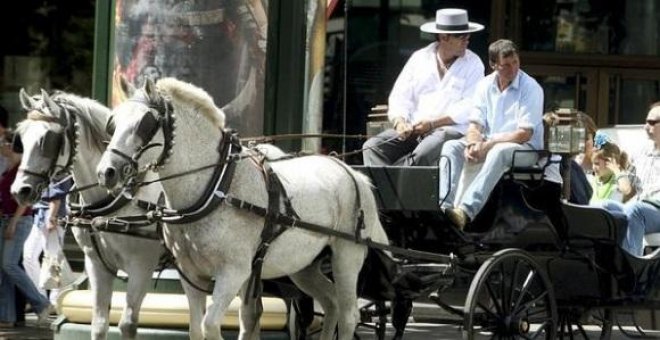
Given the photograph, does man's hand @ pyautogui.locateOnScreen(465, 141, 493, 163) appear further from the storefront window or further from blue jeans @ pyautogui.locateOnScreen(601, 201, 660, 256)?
the storefront window

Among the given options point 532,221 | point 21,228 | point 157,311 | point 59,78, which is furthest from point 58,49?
point 532,221

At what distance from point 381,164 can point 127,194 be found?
195 centimetres

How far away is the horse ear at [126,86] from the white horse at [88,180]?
1.08m

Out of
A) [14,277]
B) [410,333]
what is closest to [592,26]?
[410,333]

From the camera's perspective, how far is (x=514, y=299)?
9867 mm

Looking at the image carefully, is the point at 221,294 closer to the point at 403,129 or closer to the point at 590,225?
the point at 403,129

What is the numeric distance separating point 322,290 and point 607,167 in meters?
2.77

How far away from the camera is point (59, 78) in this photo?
56.4 ft

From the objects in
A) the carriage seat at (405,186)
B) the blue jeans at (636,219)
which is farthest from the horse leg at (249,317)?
the blue jeans at (636,219)

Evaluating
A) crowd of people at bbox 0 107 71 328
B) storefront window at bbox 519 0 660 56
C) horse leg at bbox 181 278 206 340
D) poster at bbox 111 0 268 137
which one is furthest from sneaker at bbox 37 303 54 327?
storefront window at bbox 519 0 660 56

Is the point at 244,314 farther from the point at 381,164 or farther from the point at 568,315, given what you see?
the point at 568,315

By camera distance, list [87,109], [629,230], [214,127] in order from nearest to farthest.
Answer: [214,127] → [87,109] → [629,230]

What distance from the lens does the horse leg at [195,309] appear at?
8.68 m

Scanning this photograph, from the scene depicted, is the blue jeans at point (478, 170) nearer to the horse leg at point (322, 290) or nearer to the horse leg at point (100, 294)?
the horse leg at point (322, 290)
